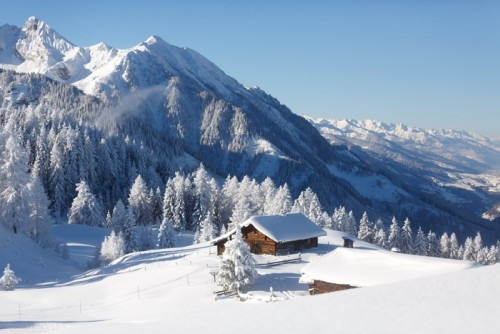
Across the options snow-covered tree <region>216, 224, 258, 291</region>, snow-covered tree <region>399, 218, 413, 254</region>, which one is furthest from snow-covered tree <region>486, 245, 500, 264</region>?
snow-covered tree <region>216, 224, 258, 291</region>

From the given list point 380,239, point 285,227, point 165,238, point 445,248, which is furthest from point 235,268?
point 445,248

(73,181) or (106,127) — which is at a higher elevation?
(106,127)

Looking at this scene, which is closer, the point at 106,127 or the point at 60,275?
the point at 60,275

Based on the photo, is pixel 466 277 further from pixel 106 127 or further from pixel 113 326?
pixel 106 127

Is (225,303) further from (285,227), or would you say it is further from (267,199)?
(267,199)

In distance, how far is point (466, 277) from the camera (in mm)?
13562

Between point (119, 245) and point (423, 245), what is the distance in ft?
210

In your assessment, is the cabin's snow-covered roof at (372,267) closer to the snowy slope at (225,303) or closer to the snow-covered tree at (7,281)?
the snowy slope at (225,303)

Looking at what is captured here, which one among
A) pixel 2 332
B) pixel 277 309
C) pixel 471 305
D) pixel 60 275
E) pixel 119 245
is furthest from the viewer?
pixel 119 245

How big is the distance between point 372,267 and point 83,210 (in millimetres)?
62306

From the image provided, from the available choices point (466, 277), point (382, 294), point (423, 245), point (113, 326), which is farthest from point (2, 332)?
point (423, 245)

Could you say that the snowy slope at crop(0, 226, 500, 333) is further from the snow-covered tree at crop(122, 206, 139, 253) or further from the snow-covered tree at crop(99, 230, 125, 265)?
the snow-covered tree at crop(122, 206, 139, 253)

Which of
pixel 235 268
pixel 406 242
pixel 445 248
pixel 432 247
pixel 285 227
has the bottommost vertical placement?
pixel 445 248

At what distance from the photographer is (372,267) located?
27.4 metres
